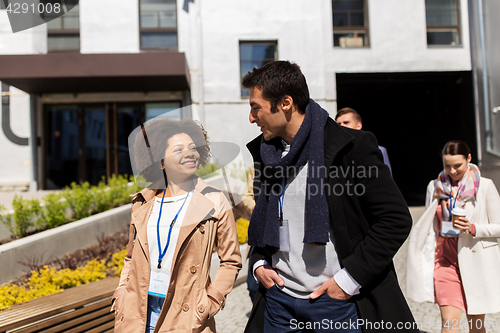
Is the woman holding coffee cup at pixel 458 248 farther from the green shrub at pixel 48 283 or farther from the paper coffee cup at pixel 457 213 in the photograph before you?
the green shrub at pixel 48 283

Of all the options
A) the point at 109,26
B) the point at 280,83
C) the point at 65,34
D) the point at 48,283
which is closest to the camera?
the point at 280,83

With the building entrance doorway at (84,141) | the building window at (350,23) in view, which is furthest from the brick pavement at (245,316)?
the building window at (350,23)

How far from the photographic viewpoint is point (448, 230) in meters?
2.89

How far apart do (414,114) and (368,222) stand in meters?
16.9

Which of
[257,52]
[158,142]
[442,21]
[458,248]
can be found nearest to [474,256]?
[458,248]

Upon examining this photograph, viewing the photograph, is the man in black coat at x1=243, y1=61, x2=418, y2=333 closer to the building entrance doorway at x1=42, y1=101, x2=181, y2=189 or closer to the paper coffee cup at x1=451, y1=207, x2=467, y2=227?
the paper coffee cup at x1=451, y1=207, x2=467, y2=227

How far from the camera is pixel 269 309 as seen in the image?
1847 mm

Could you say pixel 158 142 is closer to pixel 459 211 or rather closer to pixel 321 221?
pixel 321 221

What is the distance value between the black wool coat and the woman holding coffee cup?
5.15ft

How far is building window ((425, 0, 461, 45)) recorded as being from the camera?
12.3 meters

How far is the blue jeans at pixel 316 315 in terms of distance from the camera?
1643mm

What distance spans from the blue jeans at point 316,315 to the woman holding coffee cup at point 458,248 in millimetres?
1661

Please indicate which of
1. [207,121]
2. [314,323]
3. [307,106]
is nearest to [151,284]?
[314,323]

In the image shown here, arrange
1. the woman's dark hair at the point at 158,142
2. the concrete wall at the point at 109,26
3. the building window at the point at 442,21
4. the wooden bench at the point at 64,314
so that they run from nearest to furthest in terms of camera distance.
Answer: the woman's dark hair at the point at 158,142 < the wooden bench at the point at 64,314 < the concrete wall at the point at 109,26 < the building window at the point at 442,21
